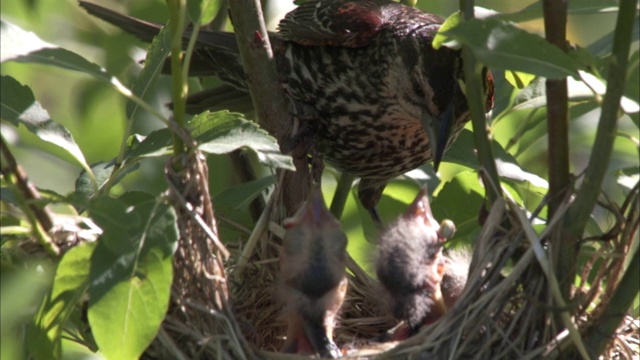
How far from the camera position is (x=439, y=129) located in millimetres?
2910

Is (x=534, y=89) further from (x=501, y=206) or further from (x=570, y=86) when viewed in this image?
(x=501, y=206)

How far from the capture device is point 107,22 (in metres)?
3.11

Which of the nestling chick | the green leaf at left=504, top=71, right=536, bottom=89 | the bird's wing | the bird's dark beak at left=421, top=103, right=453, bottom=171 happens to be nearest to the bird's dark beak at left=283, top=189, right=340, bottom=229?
the nestling chick

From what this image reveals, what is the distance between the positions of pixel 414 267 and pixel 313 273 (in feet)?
0.97

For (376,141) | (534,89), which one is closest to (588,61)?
(534,89)

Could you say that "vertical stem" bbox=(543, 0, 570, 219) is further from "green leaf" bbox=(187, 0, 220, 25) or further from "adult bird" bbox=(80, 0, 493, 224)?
"adult bird" bbox=(80, 0, 493, 224)

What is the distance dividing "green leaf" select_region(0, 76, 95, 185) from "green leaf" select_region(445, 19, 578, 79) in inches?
33.1

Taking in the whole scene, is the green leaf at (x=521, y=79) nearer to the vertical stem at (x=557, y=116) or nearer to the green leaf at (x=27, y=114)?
the vertical stem at (x=557, y=116)

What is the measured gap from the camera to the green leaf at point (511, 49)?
1.79 m

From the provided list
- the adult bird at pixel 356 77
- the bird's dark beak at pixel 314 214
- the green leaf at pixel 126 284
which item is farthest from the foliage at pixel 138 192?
the adult bird at pixel 356 77

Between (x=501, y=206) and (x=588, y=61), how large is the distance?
0.42 metres

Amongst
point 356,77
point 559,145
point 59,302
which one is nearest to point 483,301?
point 559,145

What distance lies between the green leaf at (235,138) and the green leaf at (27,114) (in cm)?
32

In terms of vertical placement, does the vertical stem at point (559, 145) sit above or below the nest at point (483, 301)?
above
